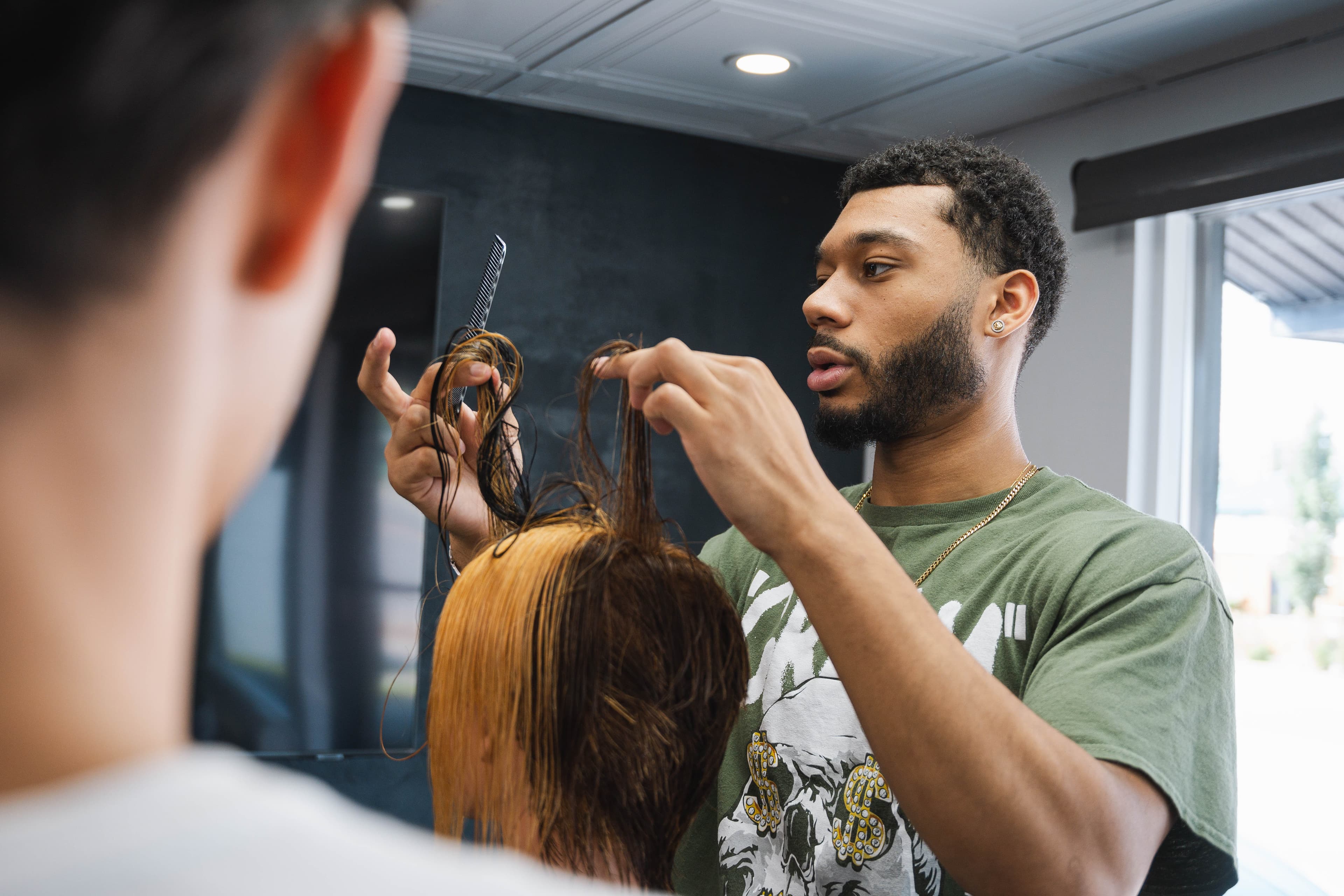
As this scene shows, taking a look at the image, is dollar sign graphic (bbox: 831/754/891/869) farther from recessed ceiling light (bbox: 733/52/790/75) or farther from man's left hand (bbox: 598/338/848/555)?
recessed ceiling light (bbox: 733/52/790/75)

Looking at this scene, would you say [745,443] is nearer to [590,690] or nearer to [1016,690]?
[590,690]

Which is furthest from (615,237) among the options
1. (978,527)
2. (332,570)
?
(978,527)

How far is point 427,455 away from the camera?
1447 mm

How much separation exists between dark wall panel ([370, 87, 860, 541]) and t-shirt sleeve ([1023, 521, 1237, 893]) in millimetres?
2772

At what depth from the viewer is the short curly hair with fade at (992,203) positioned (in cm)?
160

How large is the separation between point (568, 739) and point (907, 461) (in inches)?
29.7

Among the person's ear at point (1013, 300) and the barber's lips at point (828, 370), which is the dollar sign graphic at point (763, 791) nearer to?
the barber's lips at point (828, 370)

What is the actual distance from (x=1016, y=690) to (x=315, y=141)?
1.15 m

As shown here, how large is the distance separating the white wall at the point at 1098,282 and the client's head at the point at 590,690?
2.64m

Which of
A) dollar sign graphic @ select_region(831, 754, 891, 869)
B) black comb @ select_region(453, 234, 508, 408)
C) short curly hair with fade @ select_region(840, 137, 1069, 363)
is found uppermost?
short curly hair with fade @ select_region(840, 137, 1069, 363)

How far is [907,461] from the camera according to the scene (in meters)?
1.56

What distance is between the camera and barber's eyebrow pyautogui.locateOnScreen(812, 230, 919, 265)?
5.06 feet

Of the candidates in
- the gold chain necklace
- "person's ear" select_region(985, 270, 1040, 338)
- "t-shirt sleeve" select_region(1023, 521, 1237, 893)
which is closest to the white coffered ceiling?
"person's ear" select_region(985, 270, 1040, 338)

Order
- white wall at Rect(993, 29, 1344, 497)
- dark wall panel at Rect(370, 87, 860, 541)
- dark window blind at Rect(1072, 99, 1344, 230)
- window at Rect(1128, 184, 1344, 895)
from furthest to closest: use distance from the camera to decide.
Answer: dark wall panel at Rect(370, 87, 860, 541) → white wall at Rect(993, 29, 1344, 497) → window at Rect(1128, 184, 1344, 895) → dark window blind at Rect(1072, 99, 1344, 230)
